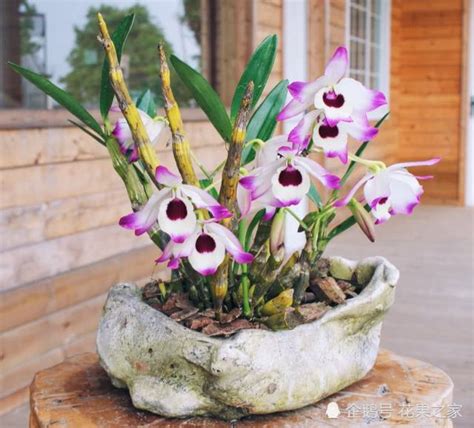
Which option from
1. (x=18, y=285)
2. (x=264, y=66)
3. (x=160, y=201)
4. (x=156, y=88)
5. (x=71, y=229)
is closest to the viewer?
(x=160, y=201)

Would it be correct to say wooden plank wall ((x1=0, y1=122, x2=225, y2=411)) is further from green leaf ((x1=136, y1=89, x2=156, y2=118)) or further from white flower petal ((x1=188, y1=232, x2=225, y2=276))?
white flower petal ((x1=188, y1=232, x2=225, y2=276))

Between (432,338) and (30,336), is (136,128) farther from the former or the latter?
(432,338)

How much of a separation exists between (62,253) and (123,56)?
1.48m

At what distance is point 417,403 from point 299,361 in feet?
0.69

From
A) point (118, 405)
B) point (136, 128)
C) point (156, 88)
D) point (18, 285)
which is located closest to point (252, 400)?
point (118, 405)

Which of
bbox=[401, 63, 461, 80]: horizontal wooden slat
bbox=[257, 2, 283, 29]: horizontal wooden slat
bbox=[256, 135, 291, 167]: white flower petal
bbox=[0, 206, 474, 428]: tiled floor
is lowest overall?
bbox=[0, 206, 474, 428]: tiled floor

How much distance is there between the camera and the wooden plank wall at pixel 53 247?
260 centimetres

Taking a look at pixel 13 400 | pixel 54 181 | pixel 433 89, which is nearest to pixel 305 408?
pixel 13 400

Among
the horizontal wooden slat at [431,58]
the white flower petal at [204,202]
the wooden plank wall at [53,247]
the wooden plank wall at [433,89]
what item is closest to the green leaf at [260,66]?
the white flower petal at [204,202]

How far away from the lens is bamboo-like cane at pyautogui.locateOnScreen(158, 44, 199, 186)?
1.03 metres

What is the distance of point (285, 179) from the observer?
1003mm

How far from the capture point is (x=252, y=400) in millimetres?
1053

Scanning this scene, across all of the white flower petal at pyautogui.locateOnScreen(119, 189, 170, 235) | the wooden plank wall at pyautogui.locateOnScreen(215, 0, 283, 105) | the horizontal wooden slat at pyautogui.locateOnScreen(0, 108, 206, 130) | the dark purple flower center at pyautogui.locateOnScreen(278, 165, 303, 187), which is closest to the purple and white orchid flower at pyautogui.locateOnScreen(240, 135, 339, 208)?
the dark purple flower center at pyautogui.locateOnScreen(278, 165, 303, 187)

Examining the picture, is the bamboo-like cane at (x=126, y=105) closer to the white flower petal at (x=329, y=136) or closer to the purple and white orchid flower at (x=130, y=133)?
the purple and white orchid flower at (x=130, y=133)
